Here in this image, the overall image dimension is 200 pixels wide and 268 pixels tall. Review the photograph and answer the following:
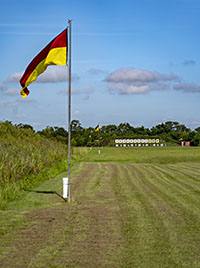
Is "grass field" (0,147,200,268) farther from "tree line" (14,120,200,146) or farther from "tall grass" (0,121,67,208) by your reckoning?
"tree line" (14,120,200,146)

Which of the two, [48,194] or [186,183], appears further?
[186,183]

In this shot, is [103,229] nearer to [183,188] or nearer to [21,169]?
[183,188]

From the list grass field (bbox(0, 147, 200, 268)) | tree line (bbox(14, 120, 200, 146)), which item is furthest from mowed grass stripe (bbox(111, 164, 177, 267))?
tree line (bbox(14, 120, 200, 146))

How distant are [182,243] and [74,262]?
2354 mm

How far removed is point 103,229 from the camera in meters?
8.88

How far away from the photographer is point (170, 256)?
694 centimetres

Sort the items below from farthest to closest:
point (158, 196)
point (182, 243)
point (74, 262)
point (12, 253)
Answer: point (158, 196)
point (182, 243)
point (12, 253)
point (74, 262)

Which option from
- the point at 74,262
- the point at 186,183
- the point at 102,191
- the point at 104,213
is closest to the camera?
the point at 74,262

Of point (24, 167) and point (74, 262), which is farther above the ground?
point (24, 167)

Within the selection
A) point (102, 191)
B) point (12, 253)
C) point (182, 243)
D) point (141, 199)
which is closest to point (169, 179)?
point (102, 191)

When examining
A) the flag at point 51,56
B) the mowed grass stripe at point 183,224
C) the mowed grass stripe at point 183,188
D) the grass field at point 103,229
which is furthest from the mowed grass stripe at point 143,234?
the flag at point 51,56

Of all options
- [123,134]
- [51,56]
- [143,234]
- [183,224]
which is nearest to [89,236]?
[143,234]

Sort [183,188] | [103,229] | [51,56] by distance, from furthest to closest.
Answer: [183,188] → [51,56] → [103,229]

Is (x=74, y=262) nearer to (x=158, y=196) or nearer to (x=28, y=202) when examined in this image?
(x=28, y=202)
